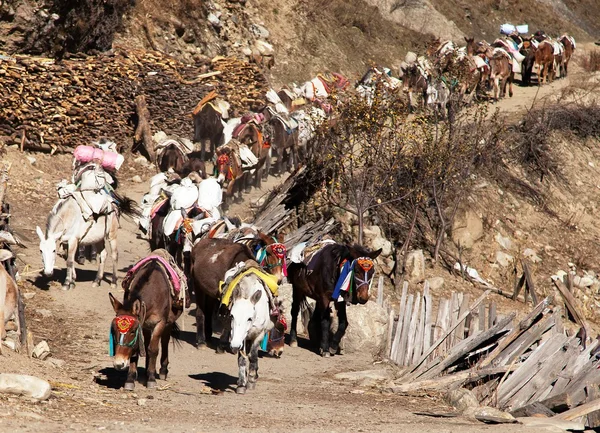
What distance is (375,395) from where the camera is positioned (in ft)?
39.7

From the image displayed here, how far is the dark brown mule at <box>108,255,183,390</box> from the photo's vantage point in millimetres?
10094

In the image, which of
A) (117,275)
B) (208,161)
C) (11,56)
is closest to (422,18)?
(208,161)

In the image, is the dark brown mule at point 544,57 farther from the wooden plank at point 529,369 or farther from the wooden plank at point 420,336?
the wooden plank at point 529,369

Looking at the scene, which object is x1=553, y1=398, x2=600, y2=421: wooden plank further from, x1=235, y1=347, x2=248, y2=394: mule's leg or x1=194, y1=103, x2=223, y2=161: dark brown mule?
x1=194, y1=103, x2=223, y2=161: dark brown mule

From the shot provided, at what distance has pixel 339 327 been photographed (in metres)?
14.8

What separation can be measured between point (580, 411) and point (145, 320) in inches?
188

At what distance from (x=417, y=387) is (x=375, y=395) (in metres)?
0.71

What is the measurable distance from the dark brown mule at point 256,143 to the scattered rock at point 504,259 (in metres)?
6.25

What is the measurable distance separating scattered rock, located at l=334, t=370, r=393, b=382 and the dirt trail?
0.16 m

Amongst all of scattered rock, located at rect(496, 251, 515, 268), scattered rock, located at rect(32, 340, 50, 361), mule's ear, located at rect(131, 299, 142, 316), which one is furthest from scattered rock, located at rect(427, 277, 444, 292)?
mule's ear, located at rect(131, 299, 142, 316)

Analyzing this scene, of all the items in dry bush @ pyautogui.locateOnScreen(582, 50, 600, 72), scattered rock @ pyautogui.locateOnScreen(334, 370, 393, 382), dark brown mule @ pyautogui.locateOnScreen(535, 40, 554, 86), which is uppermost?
dry bush @ pyautogui.locateOnScreen(582, 50, 600, 72)

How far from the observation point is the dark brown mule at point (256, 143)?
24500 mm

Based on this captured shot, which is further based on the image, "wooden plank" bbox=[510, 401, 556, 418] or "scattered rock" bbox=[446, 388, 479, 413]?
"scattered rock" bbox=[446, 388, 479, 413]

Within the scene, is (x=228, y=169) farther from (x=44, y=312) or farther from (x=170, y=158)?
(x=44, y=312)
